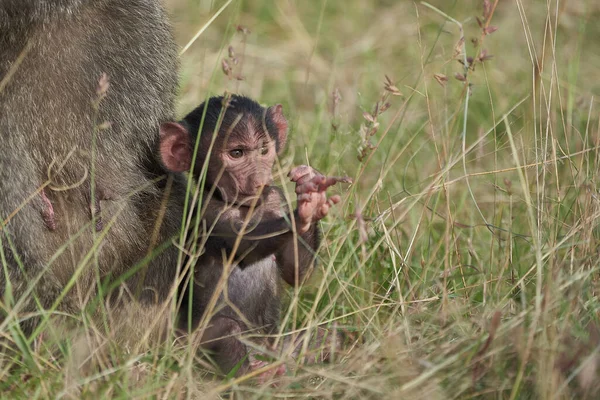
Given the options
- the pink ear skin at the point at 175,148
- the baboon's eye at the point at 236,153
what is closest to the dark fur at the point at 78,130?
the pink ear skin at the point at 175,148

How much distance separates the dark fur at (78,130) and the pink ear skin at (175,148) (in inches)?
3.2

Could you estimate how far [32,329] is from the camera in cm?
271

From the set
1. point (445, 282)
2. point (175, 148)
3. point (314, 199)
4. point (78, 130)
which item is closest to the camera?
point (314, 199)

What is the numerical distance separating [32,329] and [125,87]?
711mm

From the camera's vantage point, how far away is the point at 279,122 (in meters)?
2.93

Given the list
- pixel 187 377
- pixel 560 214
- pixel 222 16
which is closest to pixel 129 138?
pixel 187 377

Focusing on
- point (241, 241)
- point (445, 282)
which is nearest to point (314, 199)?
point (241, 241)

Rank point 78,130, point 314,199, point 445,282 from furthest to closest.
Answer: point 78,130, point 445,282, point 314,199

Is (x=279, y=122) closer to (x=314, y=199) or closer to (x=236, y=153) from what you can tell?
(x=236, y=153)

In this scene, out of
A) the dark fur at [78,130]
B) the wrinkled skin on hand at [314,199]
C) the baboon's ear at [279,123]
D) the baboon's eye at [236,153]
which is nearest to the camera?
the wrinkled skin on hand at [314,199]

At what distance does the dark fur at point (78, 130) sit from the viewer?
8.69 ft

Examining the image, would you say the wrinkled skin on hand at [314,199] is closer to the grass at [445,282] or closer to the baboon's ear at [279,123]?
the grass at [445,282]

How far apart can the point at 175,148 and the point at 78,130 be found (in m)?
0.28

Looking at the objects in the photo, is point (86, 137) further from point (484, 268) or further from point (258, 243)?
point (484, 268)
